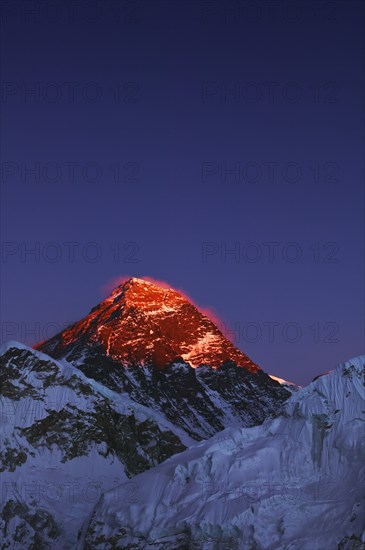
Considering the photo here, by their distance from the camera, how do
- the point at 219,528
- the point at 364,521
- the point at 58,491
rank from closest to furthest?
the point at 364,521 < the point at 219,528 < the point at 58,491

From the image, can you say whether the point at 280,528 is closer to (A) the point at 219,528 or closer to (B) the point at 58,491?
(A) the point at 219,528

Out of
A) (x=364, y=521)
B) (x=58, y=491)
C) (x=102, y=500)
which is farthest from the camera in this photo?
(x=58, y=491)

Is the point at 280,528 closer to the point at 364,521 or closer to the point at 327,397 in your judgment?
the point at 364,521

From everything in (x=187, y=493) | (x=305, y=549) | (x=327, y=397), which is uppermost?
(x=327, y=397)

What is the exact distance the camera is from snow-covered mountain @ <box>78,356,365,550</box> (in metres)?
126

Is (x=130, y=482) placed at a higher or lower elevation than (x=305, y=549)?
higher

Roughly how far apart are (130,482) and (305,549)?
112 ft

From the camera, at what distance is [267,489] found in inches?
5202

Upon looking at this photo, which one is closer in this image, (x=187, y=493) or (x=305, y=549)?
(x=305, y=549)

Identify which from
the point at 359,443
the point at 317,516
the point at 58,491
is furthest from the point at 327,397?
the point at 58,491

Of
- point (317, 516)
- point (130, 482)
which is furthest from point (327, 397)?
point (130, 482)

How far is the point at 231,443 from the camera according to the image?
142 m

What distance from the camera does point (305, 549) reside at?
12206 cm

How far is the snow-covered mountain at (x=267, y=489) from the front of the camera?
12600cm
